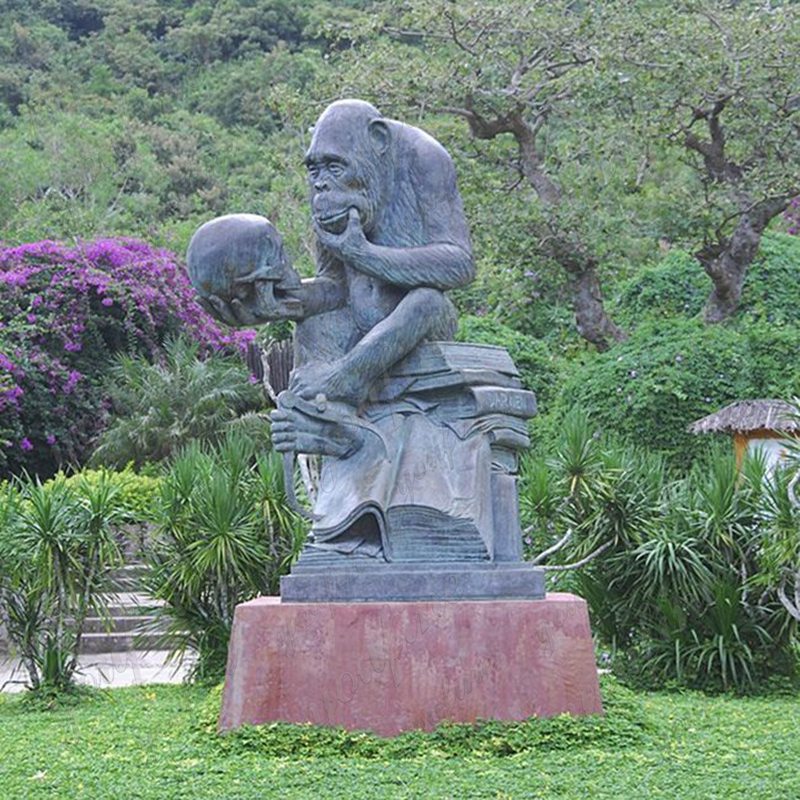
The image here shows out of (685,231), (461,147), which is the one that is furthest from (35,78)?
(685,231)

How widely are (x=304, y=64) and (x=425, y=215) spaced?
85.1 ft

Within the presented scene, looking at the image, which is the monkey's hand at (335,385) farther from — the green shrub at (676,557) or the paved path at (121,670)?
the paved path at (121,670)

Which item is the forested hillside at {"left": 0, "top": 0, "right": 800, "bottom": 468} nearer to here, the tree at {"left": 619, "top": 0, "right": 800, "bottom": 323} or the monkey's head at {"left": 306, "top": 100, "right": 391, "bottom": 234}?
the tree at {"left": 619, "top": 0, "right": 800, "bottom": 323}

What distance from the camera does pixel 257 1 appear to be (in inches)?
1501

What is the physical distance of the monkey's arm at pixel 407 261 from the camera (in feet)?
20.3

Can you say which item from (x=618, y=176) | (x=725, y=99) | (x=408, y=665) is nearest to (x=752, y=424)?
(x=725, y=99)

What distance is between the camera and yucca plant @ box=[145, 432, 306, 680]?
30.2 ft

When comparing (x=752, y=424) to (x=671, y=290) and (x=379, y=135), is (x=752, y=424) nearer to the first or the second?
(x=671, y=290)

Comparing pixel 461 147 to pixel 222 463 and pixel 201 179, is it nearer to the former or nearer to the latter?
pixel 222 463

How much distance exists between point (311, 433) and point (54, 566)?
345 cm

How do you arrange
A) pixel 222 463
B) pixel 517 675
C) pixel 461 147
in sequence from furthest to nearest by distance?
1. pixel 461 147
2. pixel 222 463
3. pixel 517 675

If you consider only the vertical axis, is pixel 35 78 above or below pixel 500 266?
above

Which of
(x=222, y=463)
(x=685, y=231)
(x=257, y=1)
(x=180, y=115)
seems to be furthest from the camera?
(x=257, y=1)

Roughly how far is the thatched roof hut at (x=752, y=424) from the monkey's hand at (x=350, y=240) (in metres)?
6.74
